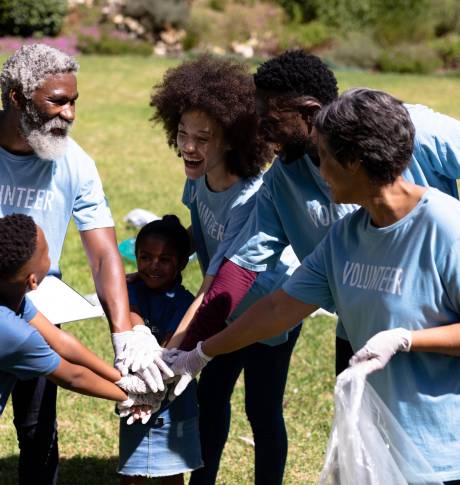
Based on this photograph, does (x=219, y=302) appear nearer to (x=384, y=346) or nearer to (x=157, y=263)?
(x=157, y=263)

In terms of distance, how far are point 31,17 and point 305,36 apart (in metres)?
7.07

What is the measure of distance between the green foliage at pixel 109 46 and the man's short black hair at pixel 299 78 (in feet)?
66.3

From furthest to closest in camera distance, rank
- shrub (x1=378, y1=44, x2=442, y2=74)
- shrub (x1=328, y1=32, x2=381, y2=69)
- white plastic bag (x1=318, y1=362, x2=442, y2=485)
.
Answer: shrub (x1=328, y1=32, x2=381, y2=69), shrub (x1=378, y1=44, x2=442, y2=74), white plastic bag (x1=318, y1=362, x2=442, y2=485)

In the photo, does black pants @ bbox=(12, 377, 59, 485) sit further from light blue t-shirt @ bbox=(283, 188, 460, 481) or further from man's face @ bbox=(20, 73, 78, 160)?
light blue t-shirt @ bbox=(283, 188, 460, 481)

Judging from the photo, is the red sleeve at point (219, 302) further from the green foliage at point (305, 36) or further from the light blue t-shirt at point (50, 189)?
the green foliage at point (305, 36)

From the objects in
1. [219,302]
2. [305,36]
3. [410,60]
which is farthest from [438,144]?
[305,36]

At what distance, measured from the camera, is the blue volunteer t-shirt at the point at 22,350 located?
9.22 ft

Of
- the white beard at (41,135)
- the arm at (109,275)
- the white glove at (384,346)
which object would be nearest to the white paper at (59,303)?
the arm at (109,275)

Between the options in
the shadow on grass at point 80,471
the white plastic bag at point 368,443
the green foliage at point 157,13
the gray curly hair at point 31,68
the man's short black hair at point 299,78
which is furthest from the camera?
the green foliage at point 157,13

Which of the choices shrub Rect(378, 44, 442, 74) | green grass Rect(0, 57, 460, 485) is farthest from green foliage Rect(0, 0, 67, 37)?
shrub Rect(378, 44, 442, 74)

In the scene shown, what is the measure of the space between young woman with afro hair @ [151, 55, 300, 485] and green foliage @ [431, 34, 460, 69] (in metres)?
20.4

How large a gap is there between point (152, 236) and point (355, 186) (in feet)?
4.51

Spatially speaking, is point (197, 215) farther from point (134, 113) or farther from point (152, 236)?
point (134, 113)

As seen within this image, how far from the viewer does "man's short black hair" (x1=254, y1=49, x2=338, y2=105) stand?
339 cm
